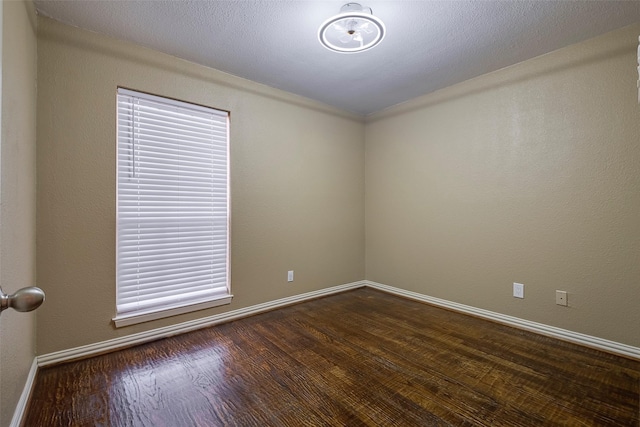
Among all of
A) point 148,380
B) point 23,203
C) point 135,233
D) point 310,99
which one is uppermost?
point 310,99

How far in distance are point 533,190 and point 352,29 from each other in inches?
79.4

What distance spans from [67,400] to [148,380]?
392 millimetres

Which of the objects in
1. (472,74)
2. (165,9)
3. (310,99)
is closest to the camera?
(165,9)

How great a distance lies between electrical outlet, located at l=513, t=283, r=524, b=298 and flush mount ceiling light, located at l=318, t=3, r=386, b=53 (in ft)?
7.75

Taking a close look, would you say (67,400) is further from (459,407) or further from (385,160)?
(385,160)

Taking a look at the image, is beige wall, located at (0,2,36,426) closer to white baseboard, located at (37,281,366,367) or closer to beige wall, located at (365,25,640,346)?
white baseboard, located at (37,281,366,367)

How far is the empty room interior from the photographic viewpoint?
1669 mm

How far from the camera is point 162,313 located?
→ 245 cm

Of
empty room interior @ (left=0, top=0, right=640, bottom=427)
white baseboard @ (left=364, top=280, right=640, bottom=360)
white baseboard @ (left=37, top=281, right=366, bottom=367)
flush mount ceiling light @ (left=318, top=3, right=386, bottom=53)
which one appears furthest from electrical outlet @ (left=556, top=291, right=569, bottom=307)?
flush mount ceiling light @ (left=318, top=3, right=386, bottom=53)

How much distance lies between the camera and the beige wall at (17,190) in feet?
4.33

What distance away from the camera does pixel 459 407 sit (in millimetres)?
1596

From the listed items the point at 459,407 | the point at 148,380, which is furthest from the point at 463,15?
the point at 148,380

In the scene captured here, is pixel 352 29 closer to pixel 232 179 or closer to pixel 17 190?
pixel 232 179

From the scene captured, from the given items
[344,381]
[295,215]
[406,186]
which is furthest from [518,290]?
[295,215]
